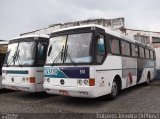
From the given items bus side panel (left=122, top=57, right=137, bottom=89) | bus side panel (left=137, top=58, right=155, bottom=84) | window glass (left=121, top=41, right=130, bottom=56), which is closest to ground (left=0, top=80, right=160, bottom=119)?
bus side panel (left=122, top=57, right=137, bottom=89)

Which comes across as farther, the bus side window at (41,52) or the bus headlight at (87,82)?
the bus side window at (41,52)

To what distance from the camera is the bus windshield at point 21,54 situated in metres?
10.2

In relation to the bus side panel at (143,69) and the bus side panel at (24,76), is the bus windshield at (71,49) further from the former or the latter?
the bus side panel at (143,69)

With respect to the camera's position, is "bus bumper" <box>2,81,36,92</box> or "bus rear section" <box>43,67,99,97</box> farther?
"bus bumper" <box>2,81,36,92</box>

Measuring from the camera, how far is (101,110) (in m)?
8.23

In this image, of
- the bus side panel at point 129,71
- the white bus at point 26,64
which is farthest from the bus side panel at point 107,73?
the white bus at point 26,64

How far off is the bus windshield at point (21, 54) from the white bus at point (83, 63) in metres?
1.19

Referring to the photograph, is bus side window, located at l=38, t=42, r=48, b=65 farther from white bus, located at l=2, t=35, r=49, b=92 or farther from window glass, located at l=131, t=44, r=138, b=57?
window glass, located at l=131, t=44, r=138, b=57

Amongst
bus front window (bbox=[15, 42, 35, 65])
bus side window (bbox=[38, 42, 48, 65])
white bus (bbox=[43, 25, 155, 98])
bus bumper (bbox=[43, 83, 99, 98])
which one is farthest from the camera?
bus side window (bbox=[38, 42, 48, 65])

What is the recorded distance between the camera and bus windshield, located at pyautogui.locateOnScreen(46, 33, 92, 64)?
A: 8.44 meters

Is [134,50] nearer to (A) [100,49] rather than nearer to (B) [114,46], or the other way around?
(B) [114,46]

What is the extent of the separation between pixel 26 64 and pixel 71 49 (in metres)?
2.42

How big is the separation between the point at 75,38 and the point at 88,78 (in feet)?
5.08

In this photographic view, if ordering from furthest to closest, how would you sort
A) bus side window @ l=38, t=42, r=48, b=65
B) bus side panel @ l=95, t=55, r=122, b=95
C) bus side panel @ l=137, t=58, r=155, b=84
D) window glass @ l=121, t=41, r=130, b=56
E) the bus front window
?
bus side panel @ l=137, t=58, r=155, b=84
window glass @ l=121, t=41, r=130, b=56
bus side window @ l=38, t=42, r=48, b=65
the bus front window
bus side panel @ l=95, t=55, r=122, b=95
